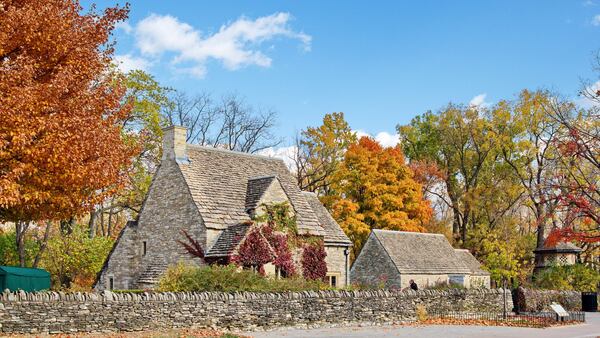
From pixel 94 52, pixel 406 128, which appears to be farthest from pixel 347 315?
pixel 406 128

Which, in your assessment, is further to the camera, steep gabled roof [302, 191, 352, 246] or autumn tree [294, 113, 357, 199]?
autumn tree [294, 113, 357, 199]

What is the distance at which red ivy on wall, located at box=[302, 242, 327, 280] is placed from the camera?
35062 millimetres

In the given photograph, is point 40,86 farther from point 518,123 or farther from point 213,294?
point 518,123

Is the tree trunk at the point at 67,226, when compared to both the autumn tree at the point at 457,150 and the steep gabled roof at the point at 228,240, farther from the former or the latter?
the autumn tree at the point at 457,150

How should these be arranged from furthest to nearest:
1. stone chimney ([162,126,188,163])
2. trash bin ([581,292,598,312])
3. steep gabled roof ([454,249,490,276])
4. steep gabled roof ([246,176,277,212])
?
steep gabled roof ([454,249,490,276])
trash bin ([581,292,598,312])
stone chimney ([162,126,188,163])
steep gabled roof ([246,176,277,212])

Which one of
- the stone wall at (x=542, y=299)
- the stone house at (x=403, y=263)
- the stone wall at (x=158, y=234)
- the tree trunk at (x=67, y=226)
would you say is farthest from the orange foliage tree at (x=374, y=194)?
the stone wall at (x=158, y=234)

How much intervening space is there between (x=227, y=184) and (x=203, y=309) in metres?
13.2

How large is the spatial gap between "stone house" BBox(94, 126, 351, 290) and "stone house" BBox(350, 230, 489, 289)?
6.30m

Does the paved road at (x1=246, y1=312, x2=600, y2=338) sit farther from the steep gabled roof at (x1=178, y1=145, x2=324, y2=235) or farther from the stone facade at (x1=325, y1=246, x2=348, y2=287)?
the stone facade at (x1=325, y1=246, x2=348, y2=287)

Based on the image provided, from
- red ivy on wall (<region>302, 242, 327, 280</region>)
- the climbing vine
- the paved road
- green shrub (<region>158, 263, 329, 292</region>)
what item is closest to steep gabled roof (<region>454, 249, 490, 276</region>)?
red ivy on wall (<region>302, 242, 327, 280</region>)

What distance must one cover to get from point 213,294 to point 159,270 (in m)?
11.2

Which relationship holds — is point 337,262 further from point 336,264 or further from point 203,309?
point 203,309

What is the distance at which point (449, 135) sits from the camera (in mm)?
64188

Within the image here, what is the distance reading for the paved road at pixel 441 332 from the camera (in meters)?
23.1
